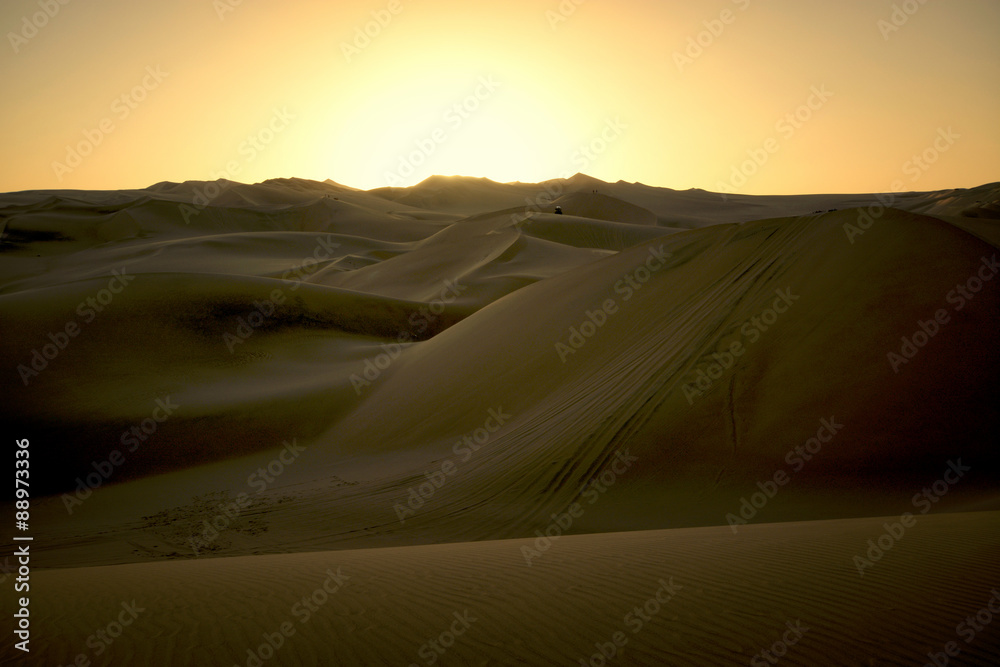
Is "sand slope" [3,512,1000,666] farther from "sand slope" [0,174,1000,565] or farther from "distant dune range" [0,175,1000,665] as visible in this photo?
"sand slope" [0,174,1000,565]

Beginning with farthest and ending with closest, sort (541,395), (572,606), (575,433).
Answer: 1. (541,395)
2. (575,433)
3. (572,606)

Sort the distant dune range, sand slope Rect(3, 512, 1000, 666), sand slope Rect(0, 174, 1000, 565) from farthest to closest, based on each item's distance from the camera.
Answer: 1. sand slope Rect(0, 174, 1000, 565)
2. the distant dune range
3. sand slope Rect(3, 512, 1000, 666)

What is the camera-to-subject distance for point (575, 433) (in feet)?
23.4

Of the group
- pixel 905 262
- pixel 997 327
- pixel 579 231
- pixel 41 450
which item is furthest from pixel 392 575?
pixel 579 231

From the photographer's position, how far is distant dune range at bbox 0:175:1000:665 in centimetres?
324

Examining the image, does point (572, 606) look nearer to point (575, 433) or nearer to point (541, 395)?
point (575, 433)

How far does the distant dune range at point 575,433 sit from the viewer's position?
324 cm

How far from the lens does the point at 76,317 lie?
13.0 m

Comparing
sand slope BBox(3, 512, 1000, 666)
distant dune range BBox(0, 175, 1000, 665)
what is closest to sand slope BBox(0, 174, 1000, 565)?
distant dune range BBox(0, 175, 1000, 665)

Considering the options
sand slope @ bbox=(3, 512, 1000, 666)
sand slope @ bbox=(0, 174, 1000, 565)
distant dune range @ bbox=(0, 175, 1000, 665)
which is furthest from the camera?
sand slope @ bbox=(0, 174, 1000, 565)

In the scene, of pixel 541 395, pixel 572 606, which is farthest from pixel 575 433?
pixel 572 606

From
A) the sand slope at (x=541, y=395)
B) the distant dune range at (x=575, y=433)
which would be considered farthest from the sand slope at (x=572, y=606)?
the sand slope at (x=541, y=395)

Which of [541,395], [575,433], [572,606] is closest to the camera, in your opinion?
[572,606]

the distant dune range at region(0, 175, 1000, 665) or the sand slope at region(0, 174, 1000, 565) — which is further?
the sand slope at region(0, 174, 1000, 565)
